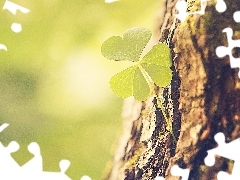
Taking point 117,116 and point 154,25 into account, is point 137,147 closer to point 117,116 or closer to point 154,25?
point 117,116

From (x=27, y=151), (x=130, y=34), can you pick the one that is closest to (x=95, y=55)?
(x=130, y=34)
